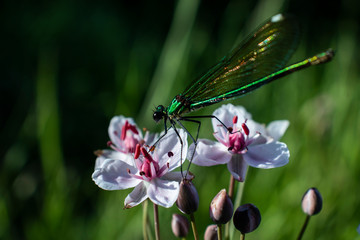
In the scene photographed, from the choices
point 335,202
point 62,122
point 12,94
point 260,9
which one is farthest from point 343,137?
point 12,94

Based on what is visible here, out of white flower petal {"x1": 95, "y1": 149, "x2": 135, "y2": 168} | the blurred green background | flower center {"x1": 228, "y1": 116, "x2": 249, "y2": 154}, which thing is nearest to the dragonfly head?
white flower petal {"x1": 95, "y1": 149, "x2": 135, "y2": 168}

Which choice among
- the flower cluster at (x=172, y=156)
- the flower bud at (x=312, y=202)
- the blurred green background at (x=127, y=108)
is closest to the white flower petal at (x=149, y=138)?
the flower cluster at (x=172, y=156)

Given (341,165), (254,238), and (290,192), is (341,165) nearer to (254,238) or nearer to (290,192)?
(290,192)

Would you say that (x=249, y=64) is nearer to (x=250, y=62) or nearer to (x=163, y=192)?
(x=250, y=62)

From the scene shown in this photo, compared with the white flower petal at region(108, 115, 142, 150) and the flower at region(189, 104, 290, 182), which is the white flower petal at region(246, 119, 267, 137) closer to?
the flower at region(189, 104, 290, 182)

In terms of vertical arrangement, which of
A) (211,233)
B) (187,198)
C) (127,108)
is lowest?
(211,233)

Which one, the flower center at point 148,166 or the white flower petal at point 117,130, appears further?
the white flower petal at point 117,130

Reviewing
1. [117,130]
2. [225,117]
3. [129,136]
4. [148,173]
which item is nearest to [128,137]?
[129,136]

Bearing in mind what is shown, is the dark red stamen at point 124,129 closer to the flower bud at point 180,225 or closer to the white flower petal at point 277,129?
the flower bud at point 180,225
